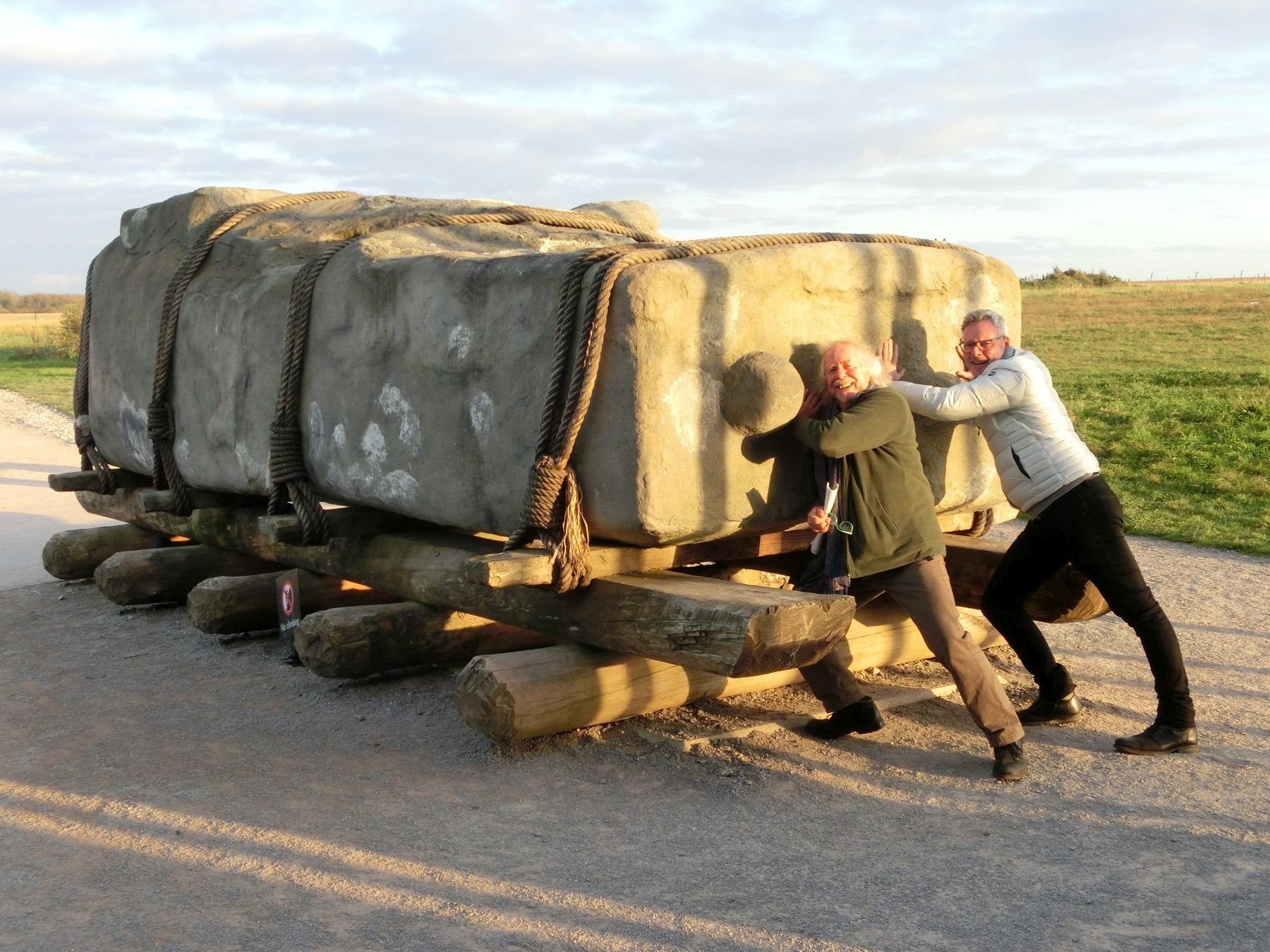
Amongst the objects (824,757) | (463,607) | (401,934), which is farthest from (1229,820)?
(463,607)

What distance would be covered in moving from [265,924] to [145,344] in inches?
149

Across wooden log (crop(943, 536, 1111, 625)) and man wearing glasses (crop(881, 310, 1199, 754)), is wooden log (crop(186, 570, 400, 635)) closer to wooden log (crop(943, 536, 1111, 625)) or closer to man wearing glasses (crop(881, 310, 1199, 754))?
wooden log (crop(943, 536, 1111, 625))

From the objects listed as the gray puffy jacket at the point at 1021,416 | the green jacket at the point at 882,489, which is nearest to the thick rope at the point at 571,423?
the green jacket at the point at 882,489

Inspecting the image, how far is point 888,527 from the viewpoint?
152 inches

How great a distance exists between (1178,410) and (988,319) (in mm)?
8028

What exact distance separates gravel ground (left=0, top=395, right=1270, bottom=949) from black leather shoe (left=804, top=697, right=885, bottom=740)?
54mm

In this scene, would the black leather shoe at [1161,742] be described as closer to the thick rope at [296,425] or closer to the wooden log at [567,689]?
the wooden log at [567,689]

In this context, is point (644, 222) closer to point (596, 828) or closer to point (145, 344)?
point (145, 344)

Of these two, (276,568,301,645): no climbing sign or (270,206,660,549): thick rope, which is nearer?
(270,206,660,549): thick rope

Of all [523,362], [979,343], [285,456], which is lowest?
[285,456]

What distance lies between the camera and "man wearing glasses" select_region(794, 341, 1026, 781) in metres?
3.81

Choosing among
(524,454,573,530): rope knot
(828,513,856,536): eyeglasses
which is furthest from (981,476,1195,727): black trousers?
(524,454,573,530): rope knot

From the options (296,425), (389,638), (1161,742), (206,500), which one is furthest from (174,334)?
(1161,742)

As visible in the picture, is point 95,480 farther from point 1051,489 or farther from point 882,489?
point 1051,489
